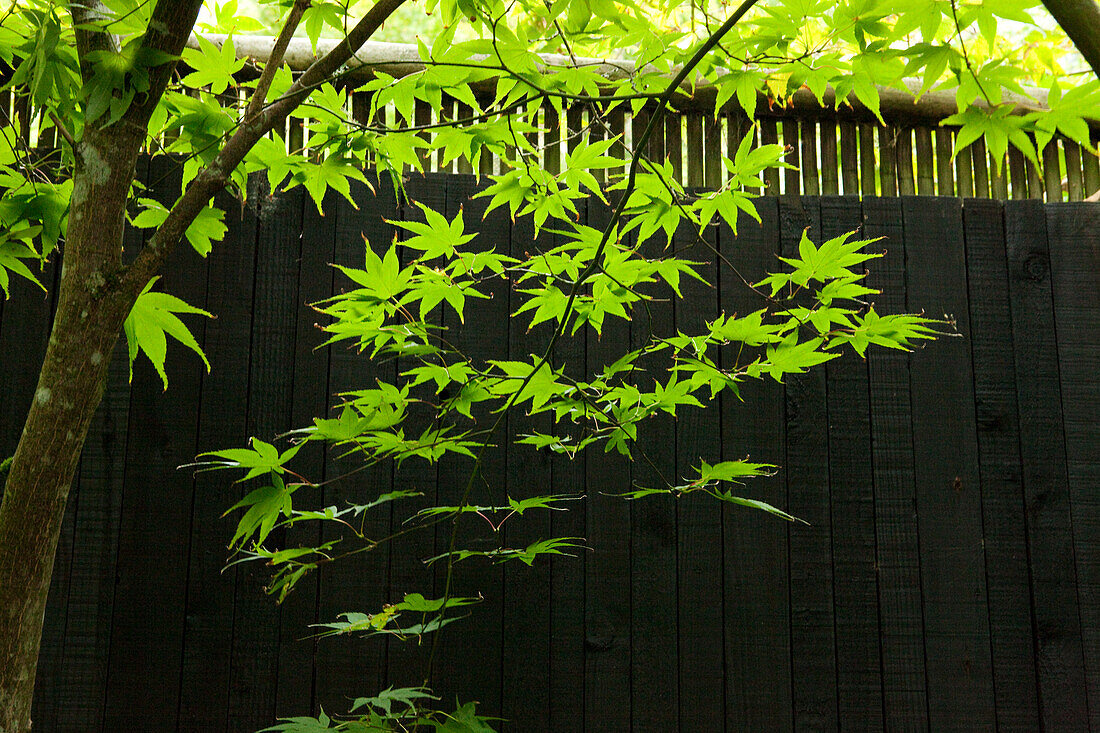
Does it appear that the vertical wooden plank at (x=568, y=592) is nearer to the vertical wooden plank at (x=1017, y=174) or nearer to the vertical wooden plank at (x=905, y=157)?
the vertical wooden plank at (x=905, y=157)

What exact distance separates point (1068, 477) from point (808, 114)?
113 cm

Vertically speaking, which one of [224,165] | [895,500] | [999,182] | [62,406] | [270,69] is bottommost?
[895,500]

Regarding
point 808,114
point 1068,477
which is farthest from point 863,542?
point 808,114

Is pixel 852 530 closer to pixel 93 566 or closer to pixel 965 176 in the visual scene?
pixel 965 176

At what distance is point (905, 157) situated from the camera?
2238 mm

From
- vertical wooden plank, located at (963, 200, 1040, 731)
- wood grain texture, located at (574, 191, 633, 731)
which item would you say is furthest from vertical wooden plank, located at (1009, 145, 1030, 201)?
wood grain texture, located at (574, 191, 633, 731)

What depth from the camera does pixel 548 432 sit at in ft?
6.42

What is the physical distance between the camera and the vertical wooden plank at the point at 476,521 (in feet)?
6.12

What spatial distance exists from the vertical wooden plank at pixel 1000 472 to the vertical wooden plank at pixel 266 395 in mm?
1676

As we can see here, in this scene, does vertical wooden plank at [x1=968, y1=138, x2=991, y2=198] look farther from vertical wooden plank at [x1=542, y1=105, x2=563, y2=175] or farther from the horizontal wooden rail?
vertical wooden plank at [x1=542, y1=105, x2=563, y2=175]

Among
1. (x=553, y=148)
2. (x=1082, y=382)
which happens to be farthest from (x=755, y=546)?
(x=553, y=148)

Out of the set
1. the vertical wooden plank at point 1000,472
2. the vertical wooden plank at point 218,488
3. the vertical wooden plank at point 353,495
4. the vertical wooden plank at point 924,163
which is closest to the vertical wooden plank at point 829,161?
the vertical wooden plank at point 924,163

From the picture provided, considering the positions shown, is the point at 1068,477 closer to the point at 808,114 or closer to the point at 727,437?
the point at 727,437

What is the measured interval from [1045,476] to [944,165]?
866 mm
